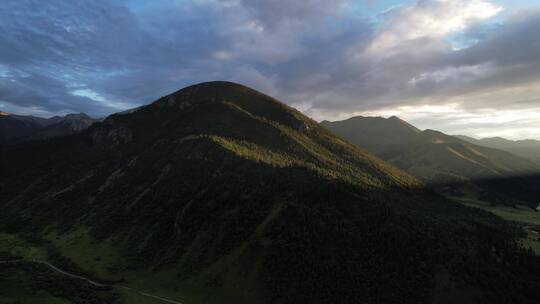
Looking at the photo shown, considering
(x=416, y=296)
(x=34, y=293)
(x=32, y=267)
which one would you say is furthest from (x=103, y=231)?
(x=416, y=296)

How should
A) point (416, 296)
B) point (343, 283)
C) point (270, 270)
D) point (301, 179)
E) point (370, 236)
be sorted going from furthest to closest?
point (301, 179) < point (370, 236) < point (270, 270) < point (343, 283) < point (416, 296)

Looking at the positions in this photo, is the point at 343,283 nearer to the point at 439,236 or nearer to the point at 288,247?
the point at 288,247

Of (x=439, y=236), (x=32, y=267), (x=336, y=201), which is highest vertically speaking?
(x=336, y=201)

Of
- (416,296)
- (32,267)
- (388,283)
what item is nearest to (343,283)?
(388,283)

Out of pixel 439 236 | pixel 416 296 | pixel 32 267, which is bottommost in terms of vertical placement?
pixel 32 267

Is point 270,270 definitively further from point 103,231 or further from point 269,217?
point 103,231

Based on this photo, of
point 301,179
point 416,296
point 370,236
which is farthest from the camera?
point 301,179

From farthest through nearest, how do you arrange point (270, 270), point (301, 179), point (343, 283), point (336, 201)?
1. point (301, 179)
2. point (336, 201)
3. point (270, 270)
4. point (343, 283)

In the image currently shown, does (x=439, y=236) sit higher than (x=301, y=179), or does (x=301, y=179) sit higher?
(x=301, y=179)

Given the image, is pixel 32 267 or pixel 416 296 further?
pixel 32 267
